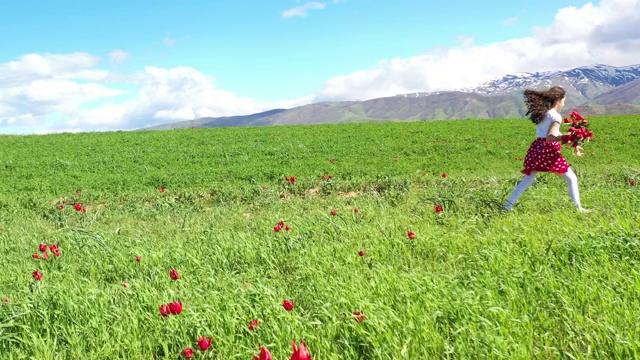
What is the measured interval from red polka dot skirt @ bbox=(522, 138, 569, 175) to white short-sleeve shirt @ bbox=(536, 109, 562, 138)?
128 millimetres

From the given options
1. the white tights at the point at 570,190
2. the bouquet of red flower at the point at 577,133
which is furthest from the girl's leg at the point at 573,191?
the bouquet of red flower at the point at 577,133

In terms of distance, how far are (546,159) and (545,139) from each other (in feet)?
1.28

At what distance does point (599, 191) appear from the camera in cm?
859

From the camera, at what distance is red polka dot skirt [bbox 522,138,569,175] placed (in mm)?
7848

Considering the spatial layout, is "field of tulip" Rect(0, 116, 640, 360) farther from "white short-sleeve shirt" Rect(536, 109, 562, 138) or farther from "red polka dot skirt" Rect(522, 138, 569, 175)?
"white short-sleeve shirt" Rect(536, 109, 562, 138)

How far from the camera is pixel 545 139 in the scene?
26.4ft

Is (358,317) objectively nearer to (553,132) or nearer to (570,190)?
(570,190)

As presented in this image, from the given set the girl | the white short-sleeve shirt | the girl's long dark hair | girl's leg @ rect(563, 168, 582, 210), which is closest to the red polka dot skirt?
the girl

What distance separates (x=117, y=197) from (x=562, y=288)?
507 inches

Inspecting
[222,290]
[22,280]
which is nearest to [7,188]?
[22,280]

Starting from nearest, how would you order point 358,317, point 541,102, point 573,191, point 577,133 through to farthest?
point 358,317, point 573,191, point 577,133, point 541,102

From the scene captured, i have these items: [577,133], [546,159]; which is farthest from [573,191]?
[577,133]

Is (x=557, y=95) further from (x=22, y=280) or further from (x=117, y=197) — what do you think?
(x=117, y=197)

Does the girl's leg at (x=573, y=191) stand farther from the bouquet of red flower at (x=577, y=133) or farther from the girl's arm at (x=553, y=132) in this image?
the girl's arm at (x=553, y=132)
